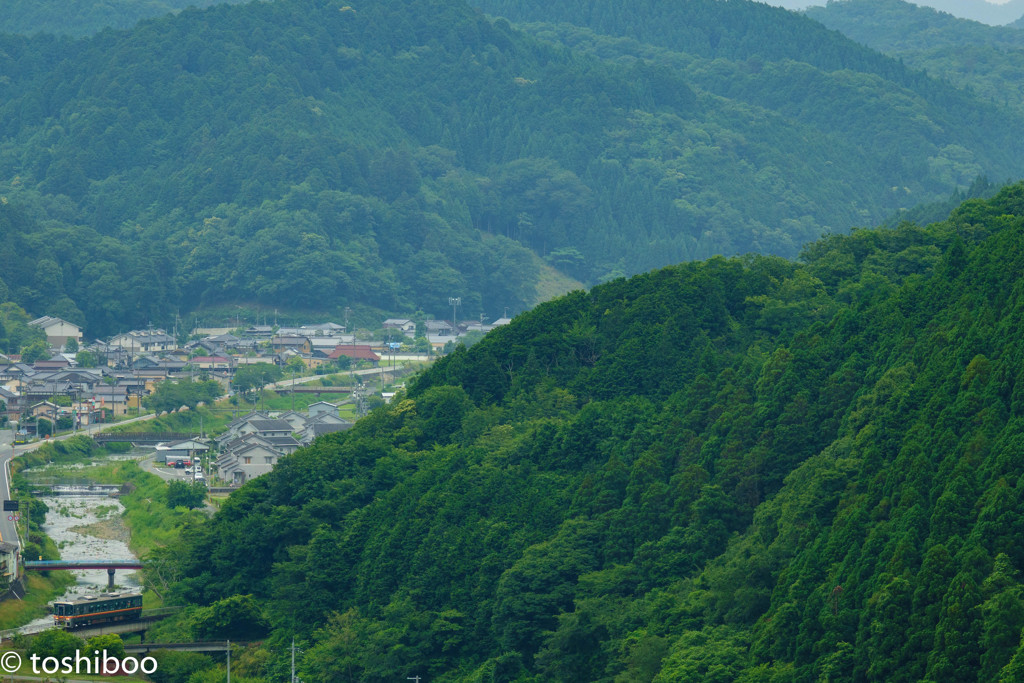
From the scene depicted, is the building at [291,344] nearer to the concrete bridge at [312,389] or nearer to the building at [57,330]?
the concrete bridge at [312,389]

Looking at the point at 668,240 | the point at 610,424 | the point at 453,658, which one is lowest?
the point at 453,658

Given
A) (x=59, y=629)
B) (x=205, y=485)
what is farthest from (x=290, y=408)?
(x=59, y=629)

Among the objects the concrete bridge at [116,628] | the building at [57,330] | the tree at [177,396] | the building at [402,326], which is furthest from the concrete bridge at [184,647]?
the building at [402,326]

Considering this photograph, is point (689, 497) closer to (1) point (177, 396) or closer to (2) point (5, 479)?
(2) point (5, 479)

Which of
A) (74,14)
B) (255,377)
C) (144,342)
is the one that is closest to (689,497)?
(255,377)

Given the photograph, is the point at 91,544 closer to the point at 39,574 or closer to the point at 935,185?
the point at 39,574

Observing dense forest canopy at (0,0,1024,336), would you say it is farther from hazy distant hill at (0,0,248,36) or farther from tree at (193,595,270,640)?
tree at (193,595,270,640)
